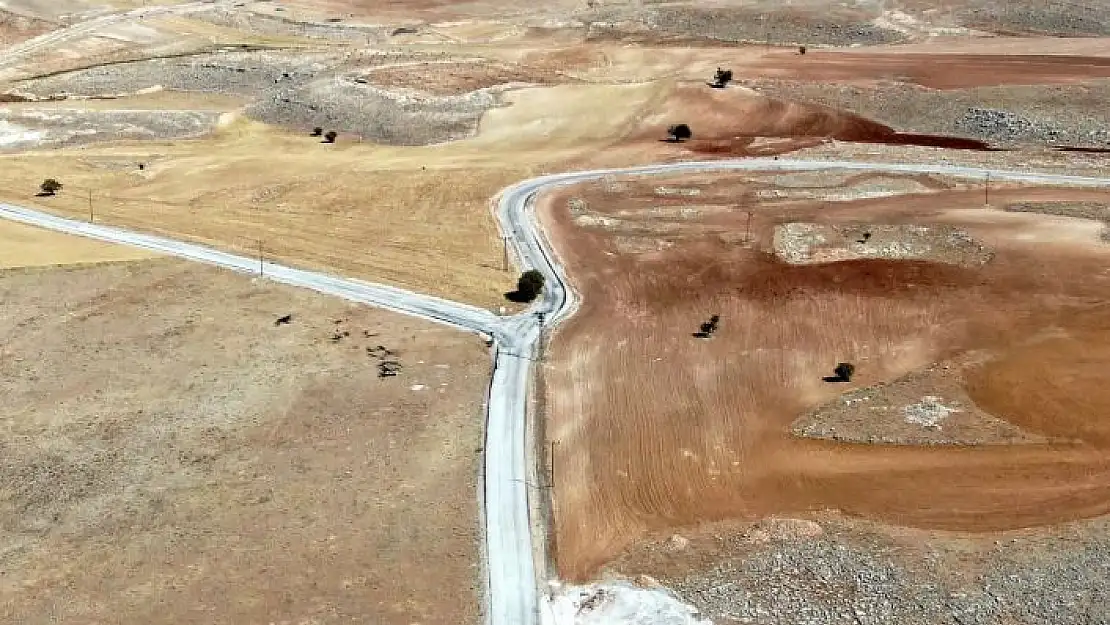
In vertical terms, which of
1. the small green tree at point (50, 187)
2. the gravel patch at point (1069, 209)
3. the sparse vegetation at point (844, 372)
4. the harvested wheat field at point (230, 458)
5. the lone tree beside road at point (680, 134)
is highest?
the lone tree beside road at point (680, 134)

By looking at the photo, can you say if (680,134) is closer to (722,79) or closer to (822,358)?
(722,79)

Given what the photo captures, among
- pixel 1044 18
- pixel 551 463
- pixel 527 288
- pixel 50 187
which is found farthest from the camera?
pixel 1044 18

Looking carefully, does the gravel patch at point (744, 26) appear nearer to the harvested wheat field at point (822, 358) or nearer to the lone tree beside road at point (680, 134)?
the lone tree beside road at point (680, 134)

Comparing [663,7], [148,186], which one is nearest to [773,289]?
[148,186]

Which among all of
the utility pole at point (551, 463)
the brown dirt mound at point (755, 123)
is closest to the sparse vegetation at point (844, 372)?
the utility pole at point (551, 463)

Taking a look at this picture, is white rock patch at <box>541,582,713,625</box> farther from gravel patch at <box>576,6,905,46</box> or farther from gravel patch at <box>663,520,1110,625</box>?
gravel patch at <box>576,6,905,46</box>

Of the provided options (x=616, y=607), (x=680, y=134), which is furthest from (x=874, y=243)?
(x=616, y=607)

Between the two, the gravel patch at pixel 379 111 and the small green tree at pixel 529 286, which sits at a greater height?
the gravel patch at pixel 379 111
